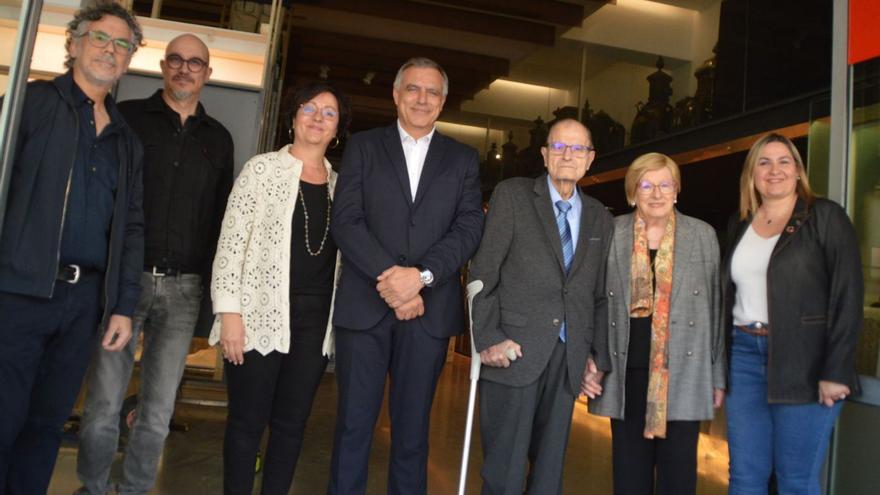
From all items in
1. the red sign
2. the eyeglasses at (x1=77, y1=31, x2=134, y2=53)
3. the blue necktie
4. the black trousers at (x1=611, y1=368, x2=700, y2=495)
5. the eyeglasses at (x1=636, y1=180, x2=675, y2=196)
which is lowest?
the black trousers at (x1=611, y1=368, x2=700, y2=495)

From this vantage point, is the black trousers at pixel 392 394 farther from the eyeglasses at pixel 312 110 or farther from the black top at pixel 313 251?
the eyeglasses at pixel 312 110

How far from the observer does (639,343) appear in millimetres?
2645

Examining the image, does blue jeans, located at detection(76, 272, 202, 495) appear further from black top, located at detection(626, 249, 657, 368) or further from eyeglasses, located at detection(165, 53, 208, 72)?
black top, located at detection(626, 249, 657, 368)

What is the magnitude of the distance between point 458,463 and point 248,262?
7.56 ft

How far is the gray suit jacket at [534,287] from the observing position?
2.51 m

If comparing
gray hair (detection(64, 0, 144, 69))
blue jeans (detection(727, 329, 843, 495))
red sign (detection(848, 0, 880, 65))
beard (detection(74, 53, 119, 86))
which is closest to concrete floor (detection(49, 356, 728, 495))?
blue jeans (detection(727, 329, 843, 495))

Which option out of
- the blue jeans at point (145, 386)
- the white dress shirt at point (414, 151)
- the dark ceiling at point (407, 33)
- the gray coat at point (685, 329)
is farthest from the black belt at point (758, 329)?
the dark ceiling at point (407, 33)

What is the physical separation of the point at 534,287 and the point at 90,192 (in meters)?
1.52

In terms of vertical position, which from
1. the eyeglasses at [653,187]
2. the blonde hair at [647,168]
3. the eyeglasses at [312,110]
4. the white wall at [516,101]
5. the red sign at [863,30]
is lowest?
the eyeglasses at [653,187]

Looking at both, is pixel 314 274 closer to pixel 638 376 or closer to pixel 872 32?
pixel 638 376

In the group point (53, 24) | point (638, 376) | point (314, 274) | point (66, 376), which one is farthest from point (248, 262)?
point (53, 24)

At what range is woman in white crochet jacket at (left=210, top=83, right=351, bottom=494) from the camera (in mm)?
2520

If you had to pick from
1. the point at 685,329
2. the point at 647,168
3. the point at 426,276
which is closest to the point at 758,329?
the point at 685,329

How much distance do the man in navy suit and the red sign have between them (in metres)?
1.73
